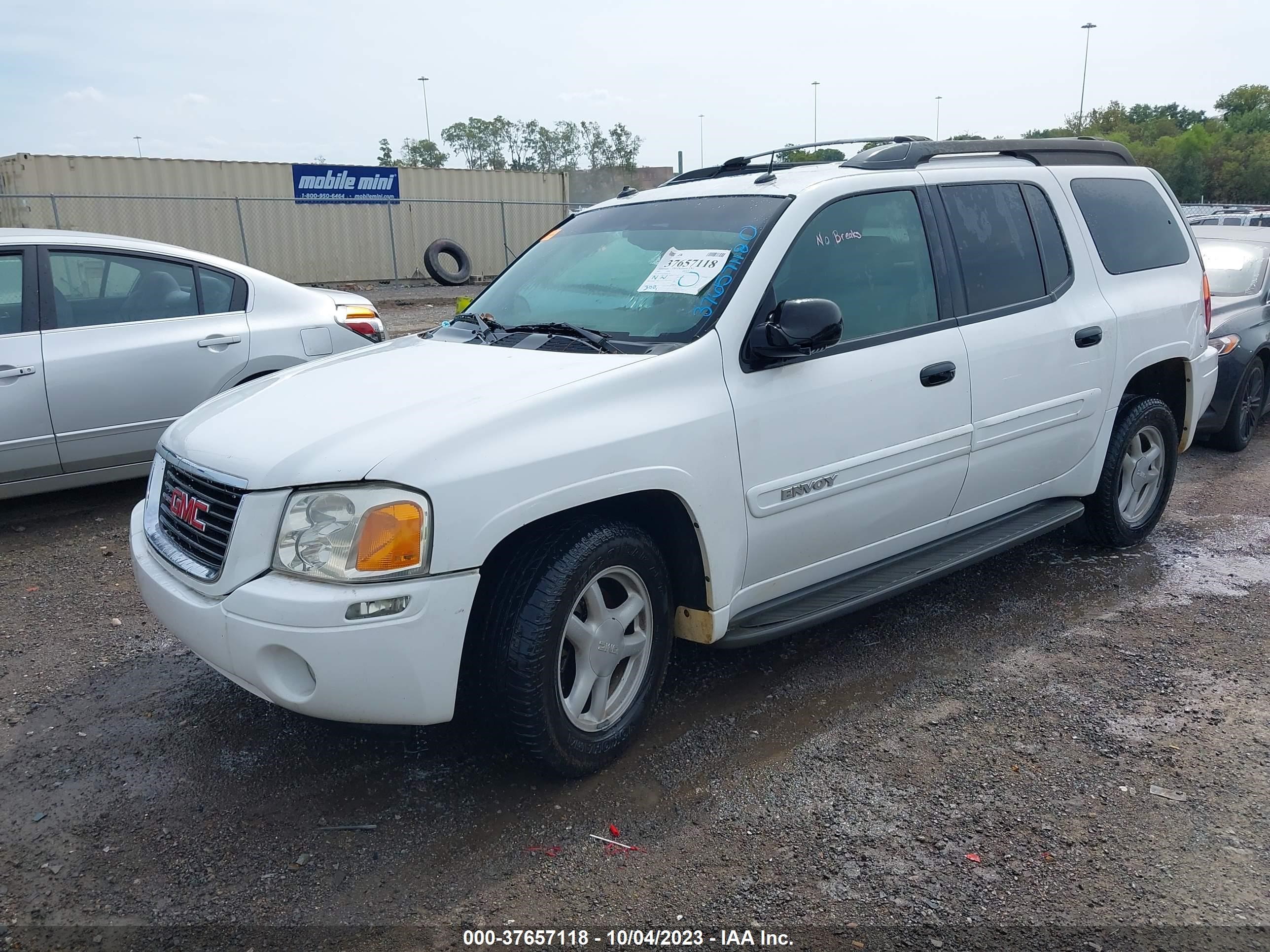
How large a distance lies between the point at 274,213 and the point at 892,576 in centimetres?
2243

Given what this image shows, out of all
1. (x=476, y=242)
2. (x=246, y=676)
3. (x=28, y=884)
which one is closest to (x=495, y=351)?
(x=246, y=676)

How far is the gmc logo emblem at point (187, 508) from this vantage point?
3.05 m

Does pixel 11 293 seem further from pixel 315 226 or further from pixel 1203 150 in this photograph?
pixel 1203 150

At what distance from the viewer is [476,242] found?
26328mm

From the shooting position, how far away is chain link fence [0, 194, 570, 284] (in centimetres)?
2059

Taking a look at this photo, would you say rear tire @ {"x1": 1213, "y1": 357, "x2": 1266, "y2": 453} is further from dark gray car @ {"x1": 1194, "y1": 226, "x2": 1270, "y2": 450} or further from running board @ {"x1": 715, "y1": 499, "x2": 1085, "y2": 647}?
running board @ {"x1": 715, "y1": 499, "x2": 1085, "y2": 647}

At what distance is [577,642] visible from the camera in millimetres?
3117

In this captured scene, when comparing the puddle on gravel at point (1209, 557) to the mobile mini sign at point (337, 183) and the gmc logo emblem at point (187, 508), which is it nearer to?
the gmc logo emblem at point (187, 508)

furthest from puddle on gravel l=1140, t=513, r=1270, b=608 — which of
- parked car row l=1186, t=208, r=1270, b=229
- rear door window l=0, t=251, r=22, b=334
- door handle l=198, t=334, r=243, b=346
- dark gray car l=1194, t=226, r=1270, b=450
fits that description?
parked car row l=1186, t=208, r=1270, b=229

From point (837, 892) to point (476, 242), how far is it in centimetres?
2516

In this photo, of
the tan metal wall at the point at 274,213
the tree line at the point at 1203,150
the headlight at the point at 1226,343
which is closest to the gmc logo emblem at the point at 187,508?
the headlight at the point at 1226,343

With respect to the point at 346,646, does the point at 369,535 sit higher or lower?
higher

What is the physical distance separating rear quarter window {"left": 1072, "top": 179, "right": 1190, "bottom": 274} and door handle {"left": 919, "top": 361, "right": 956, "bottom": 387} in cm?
144

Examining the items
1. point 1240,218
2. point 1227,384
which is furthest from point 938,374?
point 1240,218
